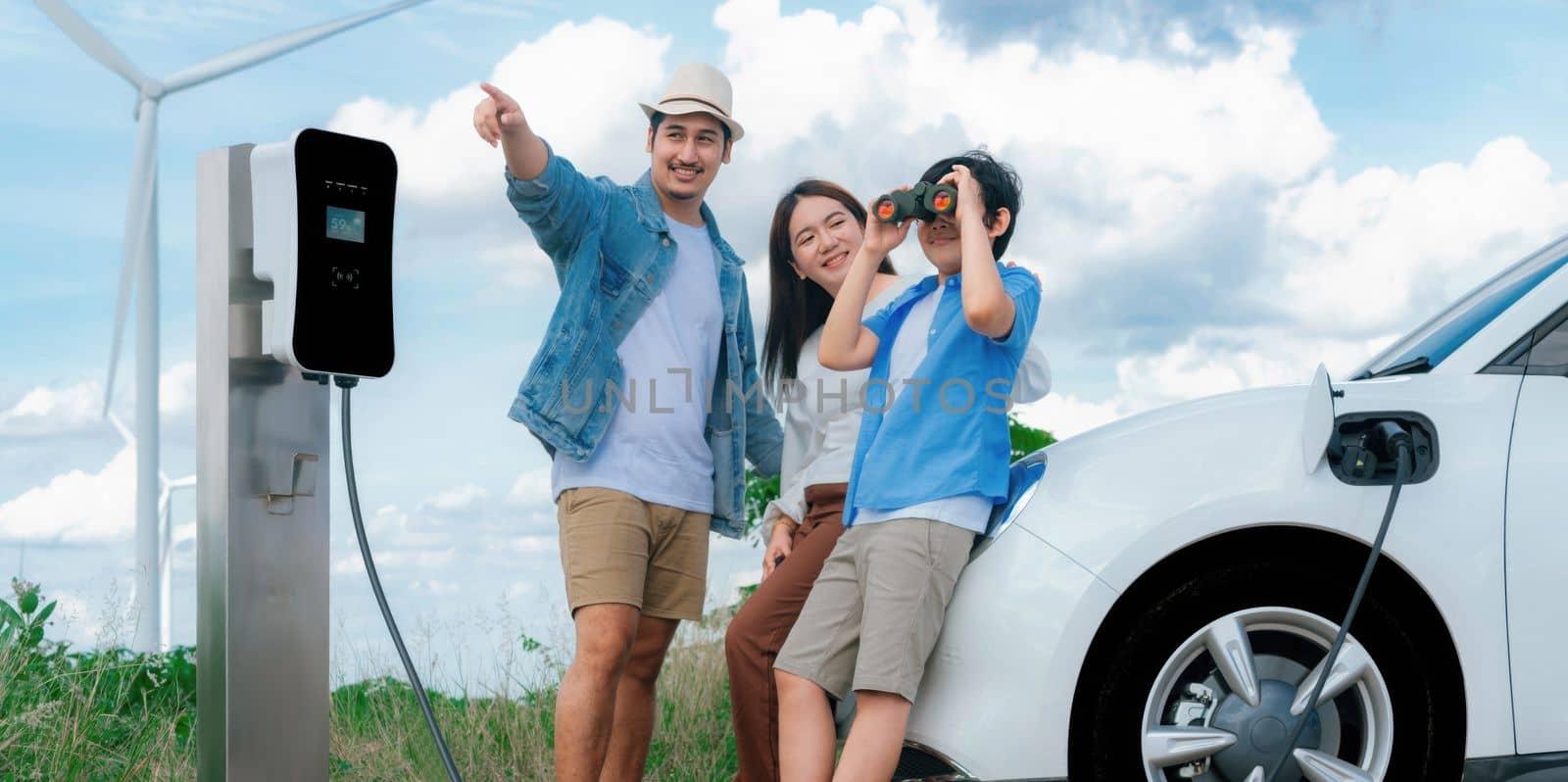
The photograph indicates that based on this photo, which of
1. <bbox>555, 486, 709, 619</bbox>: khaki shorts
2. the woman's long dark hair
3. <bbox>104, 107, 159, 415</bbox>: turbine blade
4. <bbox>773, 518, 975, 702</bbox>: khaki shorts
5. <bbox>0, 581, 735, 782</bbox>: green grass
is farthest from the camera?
<bbox>104, 107, 159, 415</bbox>: turbine blade

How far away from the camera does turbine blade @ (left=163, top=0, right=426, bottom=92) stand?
33.9 ft

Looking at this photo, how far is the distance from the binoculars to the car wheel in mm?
1014

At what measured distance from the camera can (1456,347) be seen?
3.22m

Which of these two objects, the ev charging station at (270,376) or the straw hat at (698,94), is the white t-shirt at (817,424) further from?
the ev charging station at (270,376)

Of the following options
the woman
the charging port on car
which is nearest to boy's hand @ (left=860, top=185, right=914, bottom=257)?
the woman

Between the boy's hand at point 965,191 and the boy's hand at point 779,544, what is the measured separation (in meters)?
1.06

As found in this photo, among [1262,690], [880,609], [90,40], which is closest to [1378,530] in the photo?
[1262,690]

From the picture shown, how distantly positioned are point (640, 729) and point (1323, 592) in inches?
76.2

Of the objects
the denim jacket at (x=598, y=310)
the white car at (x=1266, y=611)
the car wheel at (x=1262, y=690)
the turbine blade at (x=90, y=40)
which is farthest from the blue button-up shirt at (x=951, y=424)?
the turbine blade at (x=90, y=40)

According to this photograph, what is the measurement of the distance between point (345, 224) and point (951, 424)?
1.50 metres

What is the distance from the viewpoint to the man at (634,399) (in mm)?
3514

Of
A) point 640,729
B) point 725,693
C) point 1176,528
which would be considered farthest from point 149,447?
point 1176,528

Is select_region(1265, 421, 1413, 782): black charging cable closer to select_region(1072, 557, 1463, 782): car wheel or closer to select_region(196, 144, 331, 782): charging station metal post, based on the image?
select_region(1072, 557, 1463, 782): car wheel

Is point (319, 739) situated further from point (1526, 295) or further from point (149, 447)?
point (149, 447)
